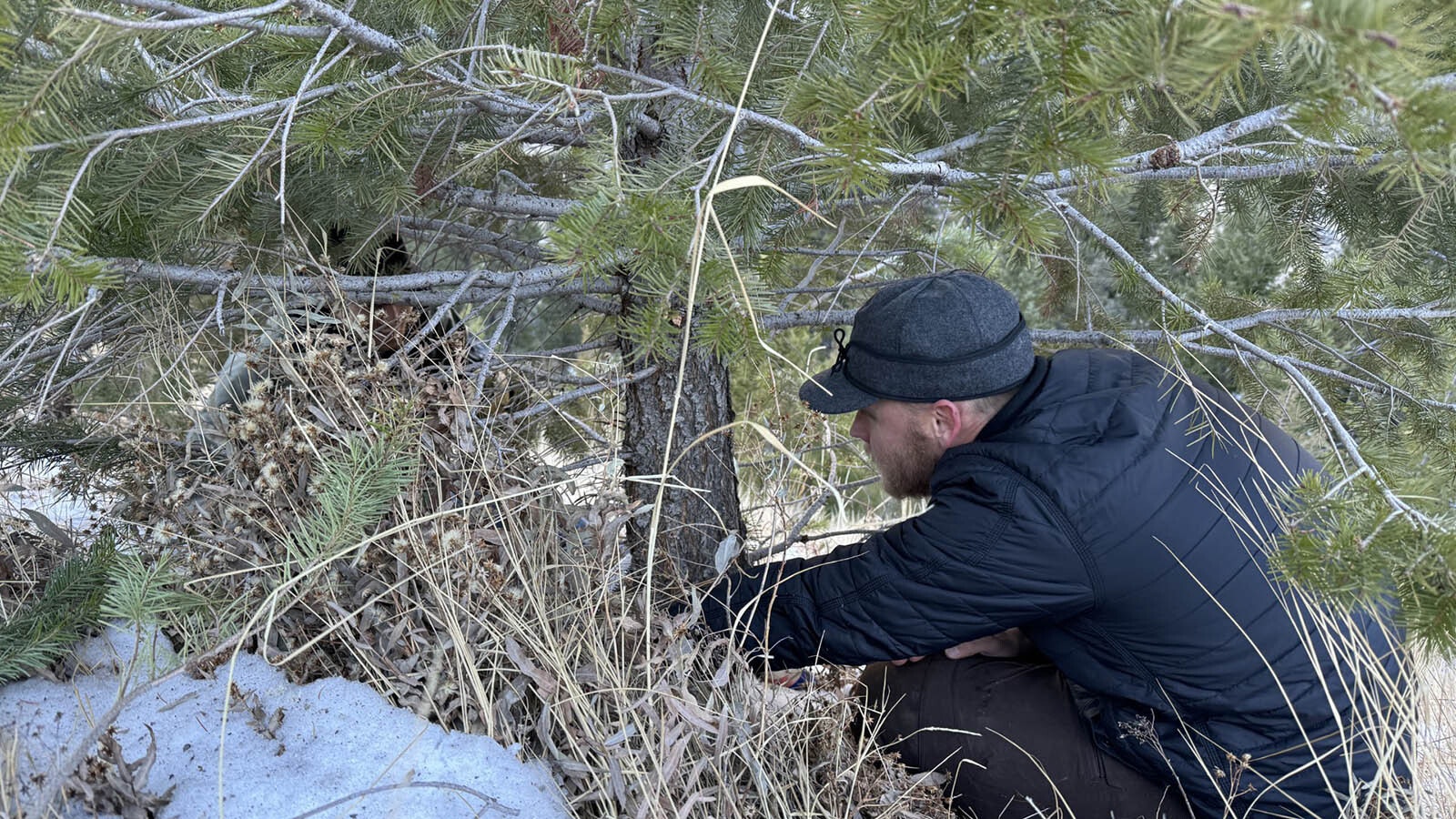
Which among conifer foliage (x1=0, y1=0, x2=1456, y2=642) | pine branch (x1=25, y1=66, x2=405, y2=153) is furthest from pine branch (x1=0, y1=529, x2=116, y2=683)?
pine branch (x1=25, y1=66, x2=405, y2=153)

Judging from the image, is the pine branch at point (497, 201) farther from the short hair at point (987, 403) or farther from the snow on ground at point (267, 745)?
the snow on ground at point (267, 745)

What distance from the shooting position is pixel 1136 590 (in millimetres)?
2061

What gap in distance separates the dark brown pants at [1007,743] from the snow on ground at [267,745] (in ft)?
3.41

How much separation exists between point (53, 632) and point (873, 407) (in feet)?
5.88

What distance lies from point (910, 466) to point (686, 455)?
62 centimetres

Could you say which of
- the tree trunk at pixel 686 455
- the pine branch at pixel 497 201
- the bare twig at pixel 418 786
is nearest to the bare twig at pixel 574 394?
the tree trunk at pixel 686 455

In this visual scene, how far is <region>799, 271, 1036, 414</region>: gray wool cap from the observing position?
7.38ft

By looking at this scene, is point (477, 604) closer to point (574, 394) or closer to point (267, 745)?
point (267, 745)

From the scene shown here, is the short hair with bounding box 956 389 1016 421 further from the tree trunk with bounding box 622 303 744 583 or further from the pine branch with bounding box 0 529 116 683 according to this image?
the pine branch with bounding box 0 529 116 683

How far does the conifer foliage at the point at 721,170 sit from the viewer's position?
121 centimetres

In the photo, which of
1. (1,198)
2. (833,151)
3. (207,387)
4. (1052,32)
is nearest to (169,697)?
(1,198)

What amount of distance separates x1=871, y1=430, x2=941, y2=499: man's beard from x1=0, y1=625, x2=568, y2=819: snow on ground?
1.14 metres

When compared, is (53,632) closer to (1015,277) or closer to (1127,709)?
(1127,709)

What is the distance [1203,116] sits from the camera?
8.90 ft
